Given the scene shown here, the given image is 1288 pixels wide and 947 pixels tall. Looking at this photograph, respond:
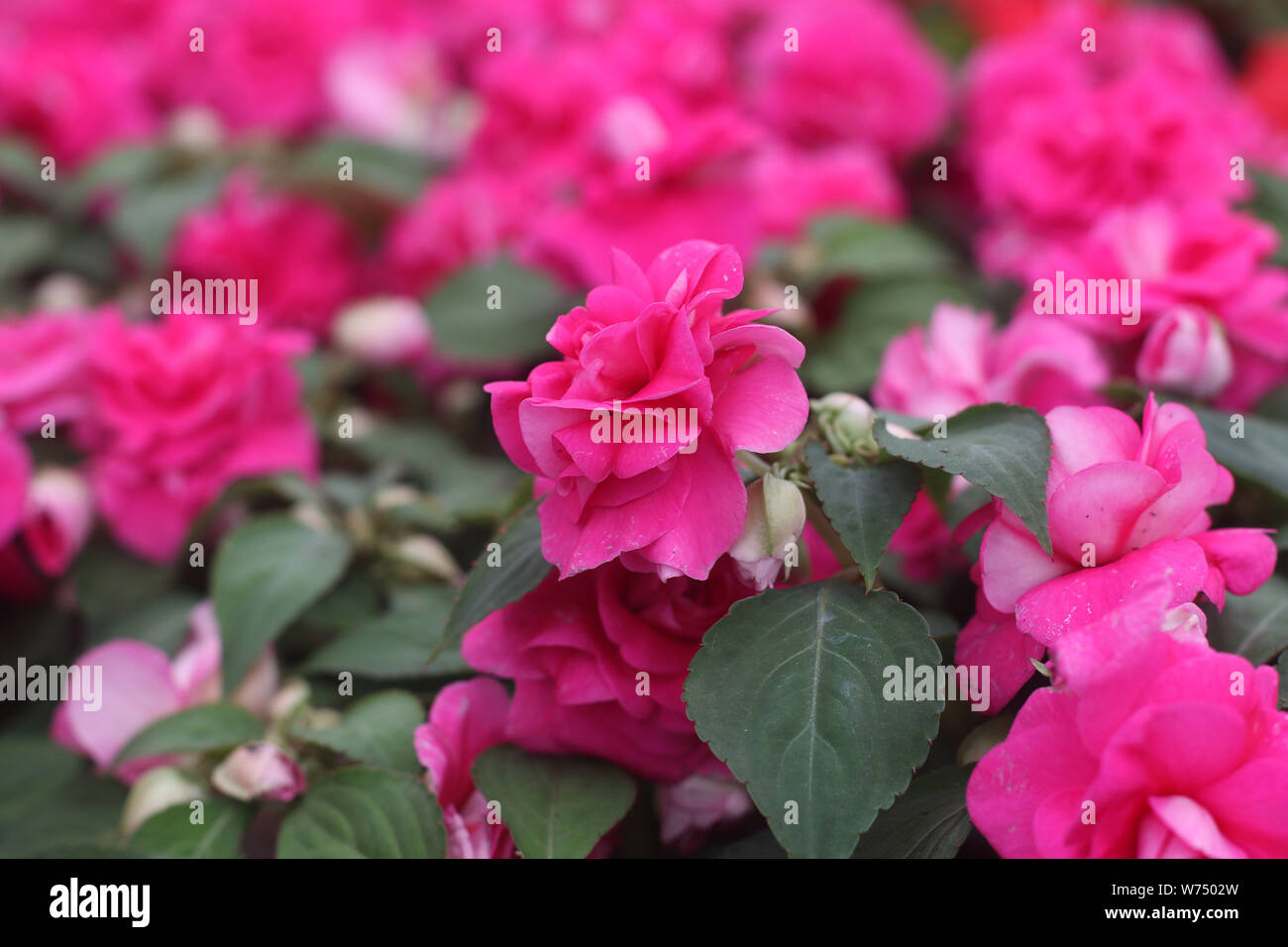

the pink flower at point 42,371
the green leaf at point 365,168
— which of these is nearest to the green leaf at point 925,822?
→ the pink flower at point 42,371

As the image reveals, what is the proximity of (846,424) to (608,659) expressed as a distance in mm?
136

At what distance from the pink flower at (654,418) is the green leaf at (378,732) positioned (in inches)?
5.8

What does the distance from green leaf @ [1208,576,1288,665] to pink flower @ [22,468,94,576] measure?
63cm

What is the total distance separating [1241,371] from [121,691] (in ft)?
2.03

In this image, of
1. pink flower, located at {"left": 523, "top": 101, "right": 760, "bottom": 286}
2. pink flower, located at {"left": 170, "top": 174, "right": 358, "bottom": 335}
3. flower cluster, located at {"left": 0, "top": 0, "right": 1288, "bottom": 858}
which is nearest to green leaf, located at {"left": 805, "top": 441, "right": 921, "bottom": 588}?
flower cluster, located at {"left": 0, "top": 0, "right": 1288, "bottom": 858}

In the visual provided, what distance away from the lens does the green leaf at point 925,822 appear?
396 mm

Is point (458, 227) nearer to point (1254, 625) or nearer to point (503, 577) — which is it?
point (503, 577)

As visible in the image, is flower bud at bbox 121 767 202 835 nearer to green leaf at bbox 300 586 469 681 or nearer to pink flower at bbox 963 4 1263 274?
green leaf at bbox 300 586 469 681

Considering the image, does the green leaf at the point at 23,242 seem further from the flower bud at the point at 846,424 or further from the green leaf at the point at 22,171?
the flower bud at the point at 846,424

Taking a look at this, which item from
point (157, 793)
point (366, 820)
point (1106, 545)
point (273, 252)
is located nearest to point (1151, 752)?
point (1106, 545)

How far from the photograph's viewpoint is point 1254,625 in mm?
447

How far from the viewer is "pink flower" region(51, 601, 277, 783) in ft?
1.78

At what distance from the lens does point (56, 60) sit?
3.38 ft
